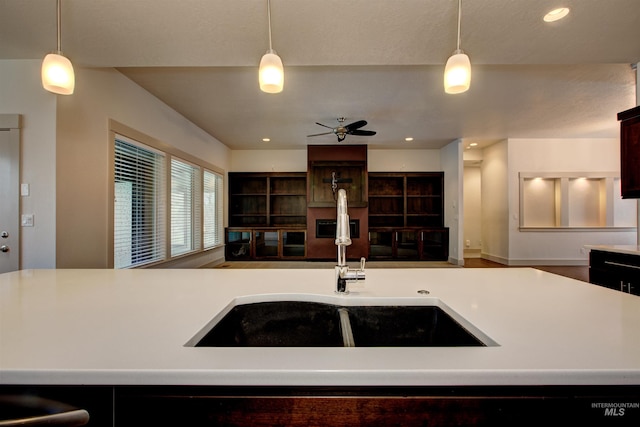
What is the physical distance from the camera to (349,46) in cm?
236

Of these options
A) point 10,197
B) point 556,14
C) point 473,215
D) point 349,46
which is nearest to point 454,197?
point 473,215

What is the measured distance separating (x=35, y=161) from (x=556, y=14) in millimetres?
4471

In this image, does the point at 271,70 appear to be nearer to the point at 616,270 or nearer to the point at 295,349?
the point at 295,349

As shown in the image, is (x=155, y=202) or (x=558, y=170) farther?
(x=558, y=170)

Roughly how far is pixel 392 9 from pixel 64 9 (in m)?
2.28

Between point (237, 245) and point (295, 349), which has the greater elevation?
point (295, 349)

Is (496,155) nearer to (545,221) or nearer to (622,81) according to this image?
(545,221)

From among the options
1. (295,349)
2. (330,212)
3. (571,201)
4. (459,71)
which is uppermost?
(459,71)

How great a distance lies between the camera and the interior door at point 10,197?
2605 millimetres

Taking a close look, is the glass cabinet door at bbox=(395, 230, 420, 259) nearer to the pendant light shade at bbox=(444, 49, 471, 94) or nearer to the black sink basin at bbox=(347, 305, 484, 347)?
the pendant light shade at bbox=(444, 49, 471, 94)

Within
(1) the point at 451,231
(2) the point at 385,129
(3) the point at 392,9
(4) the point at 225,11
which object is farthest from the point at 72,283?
(1) the point at 451,231

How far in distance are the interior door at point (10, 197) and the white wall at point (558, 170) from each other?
783cm

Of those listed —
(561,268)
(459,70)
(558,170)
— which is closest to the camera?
(459,70)

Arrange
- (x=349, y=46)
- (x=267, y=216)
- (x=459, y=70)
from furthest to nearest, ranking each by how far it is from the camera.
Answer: (x=267, y=216) < (x=349, y=46) < (x=459, y=70)
